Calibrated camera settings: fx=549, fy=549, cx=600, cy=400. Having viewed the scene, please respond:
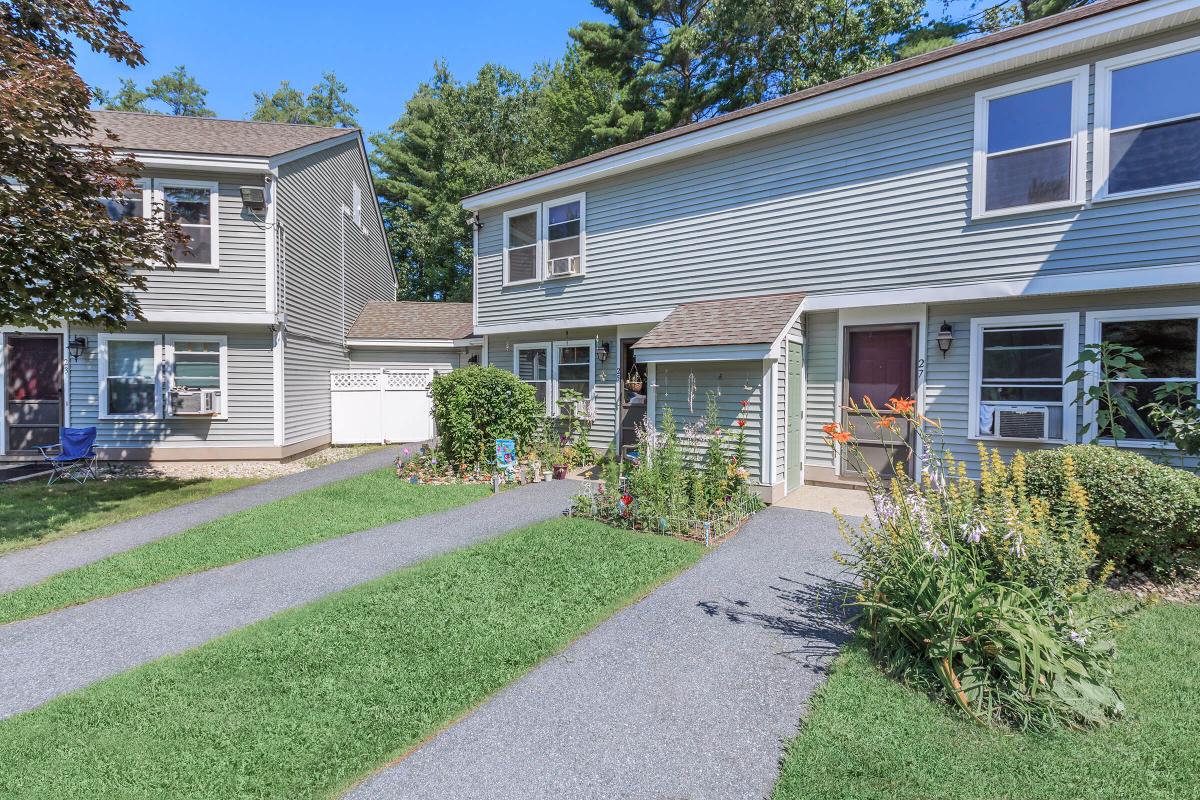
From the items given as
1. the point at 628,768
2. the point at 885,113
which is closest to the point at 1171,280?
the point at 885,113

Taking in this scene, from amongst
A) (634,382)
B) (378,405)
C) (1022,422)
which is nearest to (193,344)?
(378,405)

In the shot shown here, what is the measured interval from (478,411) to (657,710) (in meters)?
7.02

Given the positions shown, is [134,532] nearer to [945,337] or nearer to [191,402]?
[191,402]

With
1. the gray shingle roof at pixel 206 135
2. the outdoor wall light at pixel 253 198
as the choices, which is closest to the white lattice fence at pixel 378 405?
the outdoor wall light at pixel 253 198

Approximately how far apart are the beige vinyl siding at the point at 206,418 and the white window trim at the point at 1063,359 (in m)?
12.4

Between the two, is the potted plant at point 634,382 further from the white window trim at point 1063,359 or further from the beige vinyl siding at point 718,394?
the white window trim at point 1063,359

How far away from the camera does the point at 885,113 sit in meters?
7.50

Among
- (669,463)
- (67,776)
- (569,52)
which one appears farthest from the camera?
(569,52)

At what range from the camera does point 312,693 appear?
313cm

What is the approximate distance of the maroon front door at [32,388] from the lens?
1105cm

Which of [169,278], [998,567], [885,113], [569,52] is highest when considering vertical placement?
[569,52]

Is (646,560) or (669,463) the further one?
(669,463)

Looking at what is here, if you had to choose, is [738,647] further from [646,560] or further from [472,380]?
[472,380]

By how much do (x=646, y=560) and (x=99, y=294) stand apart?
8.05 m
